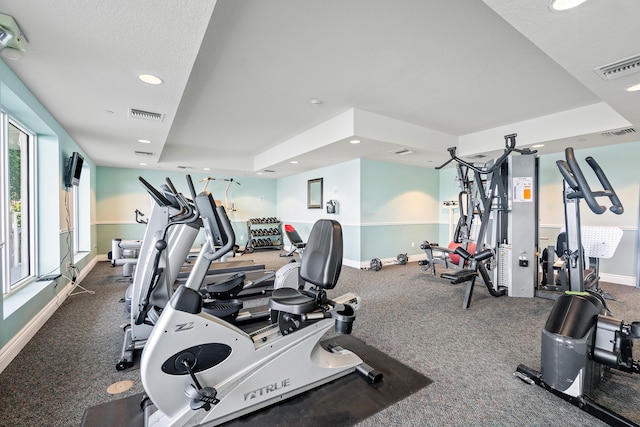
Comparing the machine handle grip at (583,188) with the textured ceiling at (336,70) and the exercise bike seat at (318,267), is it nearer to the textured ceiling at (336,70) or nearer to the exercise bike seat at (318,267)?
the textured ceiling at (336,70)

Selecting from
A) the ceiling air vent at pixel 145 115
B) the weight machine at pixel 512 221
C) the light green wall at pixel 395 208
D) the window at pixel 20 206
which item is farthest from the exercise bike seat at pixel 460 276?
the window at pixel 20 206

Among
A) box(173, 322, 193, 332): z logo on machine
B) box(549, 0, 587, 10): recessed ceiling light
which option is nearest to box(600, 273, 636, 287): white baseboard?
box(549, 0, 587, 10): recessed ceiling light

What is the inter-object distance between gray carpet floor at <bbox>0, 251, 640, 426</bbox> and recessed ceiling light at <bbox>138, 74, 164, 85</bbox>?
2382mm

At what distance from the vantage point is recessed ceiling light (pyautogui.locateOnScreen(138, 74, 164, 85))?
2.44 meters

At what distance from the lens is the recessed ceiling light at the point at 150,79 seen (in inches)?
96.0

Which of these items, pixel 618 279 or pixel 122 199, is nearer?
pixel 618 279

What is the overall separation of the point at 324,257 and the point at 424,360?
1.23 meters

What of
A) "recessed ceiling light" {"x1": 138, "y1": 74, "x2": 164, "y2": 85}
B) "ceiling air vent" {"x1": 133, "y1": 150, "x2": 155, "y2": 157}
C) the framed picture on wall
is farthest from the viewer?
the framed picture on wall

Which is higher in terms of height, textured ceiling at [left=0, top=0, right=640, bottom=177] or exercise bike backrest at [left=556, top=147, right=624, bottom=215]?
textured ceiling at [left=0, top=0, right=640, bottom=177]

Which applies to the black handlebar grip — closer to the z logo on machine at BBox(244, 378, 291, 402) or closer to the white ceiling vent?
the z logo on machine at BBox(244, 378, 291, 402)

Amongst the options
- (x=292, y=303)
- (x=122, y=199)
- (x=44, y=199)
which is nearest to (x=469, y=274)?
(x=292, y=303)

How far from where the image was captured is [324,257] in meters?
2.00

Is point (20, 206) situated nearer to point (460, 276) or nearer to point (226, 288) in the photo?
point (226, 288)

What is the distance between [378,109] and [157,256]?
11.0 feet
